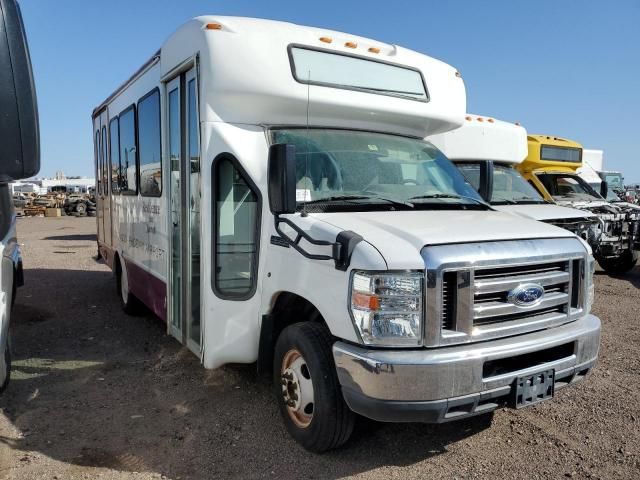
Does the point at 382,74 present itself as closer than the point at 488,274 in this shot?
No

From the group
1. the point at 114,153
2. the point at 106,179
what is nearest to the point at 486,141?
the point at 114,153

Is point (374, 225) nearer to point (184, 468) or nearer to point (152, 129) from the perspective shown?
point (184, 468)

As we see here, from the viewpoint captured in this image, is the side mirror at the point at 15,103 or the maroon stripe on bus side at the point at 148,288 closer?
the side mirror at the point at 15,103

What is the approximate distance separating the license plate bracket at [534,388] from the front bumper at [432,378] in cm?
4

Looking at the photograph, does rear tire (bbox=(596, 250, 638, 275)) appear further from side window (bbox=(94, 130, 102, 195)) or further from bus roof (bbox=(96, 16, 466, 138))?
side window (bbox=(94, 130, 102, 195))

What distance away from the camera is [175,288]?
5.04 metres

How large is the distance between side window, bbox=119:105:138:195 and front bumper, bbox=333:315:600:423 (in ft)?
14.2

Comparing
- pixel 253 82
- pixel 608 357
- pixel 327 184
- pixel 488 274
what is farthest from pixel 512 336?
pixel 608 357

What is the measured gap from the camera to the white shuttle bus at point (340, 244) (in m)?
2.99

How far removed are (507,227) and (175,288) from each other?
120 inches

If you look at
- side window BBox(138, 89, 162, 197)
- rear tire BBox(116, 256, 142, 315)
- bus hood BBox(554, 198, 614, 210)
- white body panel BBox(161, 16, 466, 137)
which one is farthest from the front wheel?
bus hood BBox(554, 198, 614, 210)

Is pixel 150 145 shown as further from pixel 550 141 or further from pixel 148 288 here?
pixel 550 141

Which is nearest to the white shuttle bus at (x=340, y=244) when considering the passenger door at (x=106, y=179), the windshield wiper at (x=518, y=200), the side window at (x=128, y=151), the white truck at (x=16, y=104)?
the side window at (x=128, y=151)

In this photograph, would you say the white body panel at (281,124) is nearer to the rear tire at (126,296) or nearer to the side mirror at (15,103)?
the side mirror at (15,103)
